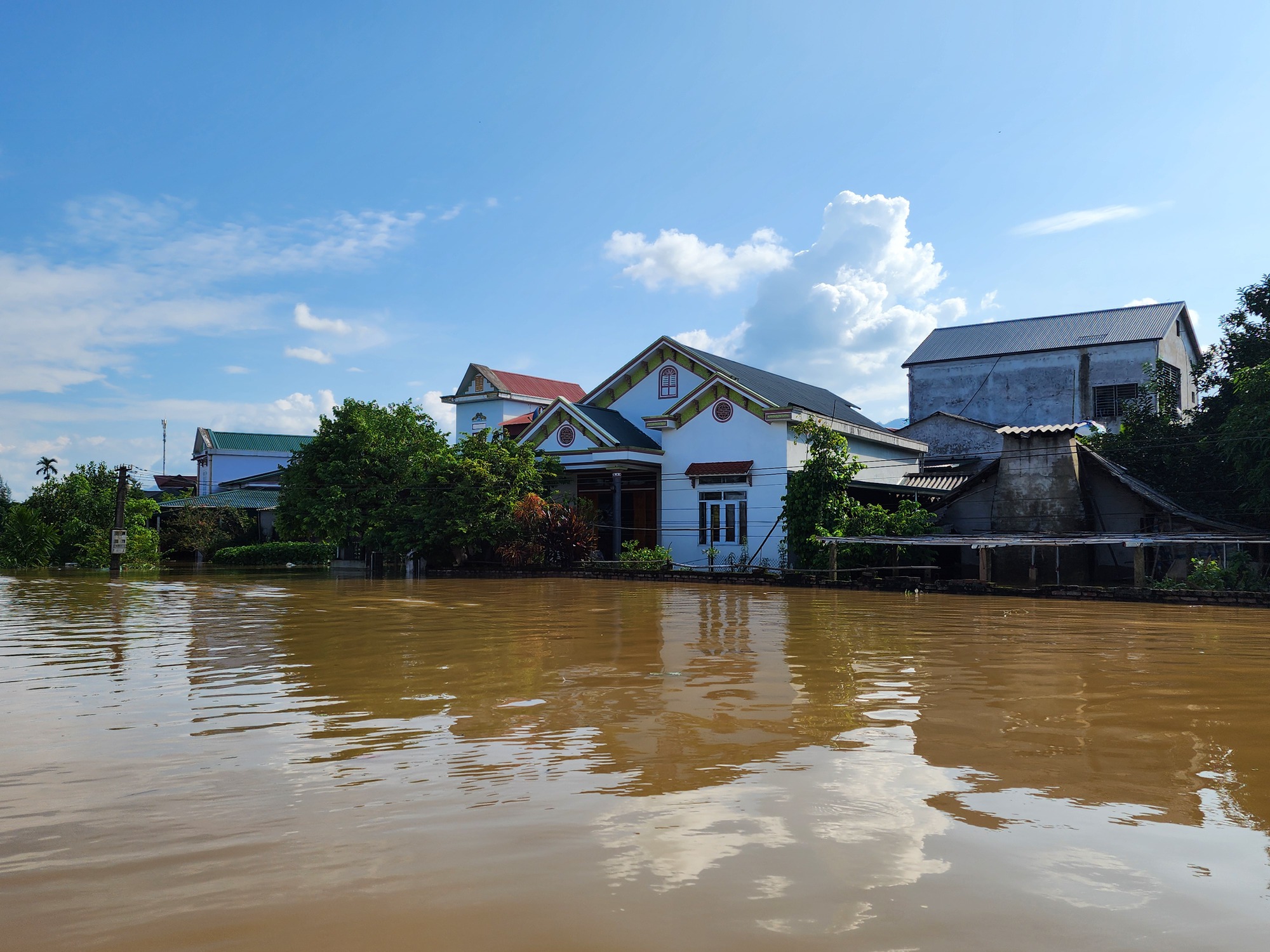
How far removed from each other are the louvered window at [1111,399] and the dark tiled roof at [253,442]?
44.4 metres

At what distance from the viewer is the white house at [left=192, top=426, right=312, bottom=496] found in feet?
194

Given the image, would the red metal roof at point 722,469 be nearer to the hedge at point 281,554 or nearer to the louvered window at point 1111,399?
the hedge at point 281,554

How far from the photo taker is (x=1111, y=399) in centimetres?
3872

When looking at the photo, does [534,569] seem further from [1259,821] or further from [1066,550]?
[1259,821]

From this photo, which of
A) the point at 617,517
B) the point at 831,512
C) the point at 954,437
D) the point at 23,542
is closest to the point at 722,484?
the point at 617,517

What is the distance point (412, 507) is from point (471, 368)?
16964mm

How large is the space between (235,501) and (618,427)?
23685mm

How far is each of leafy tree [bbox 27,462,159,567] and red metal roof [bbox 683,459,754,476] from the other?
77.6 feet

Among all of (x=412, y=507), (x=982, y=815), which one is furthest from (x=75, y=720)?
(x=412, y=507)

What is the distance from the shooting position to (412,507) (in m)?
33.2

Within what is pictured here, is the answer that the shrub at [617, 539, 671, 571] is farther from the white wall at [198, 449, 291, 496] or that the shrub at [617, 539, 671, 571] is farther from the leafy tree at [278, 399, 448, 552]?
the white wall at [198, 449, 291, 496]

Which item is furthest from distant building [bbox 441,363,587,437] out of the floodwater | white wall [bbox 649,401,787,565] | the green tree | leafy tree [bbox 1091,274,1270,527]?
the floodwater

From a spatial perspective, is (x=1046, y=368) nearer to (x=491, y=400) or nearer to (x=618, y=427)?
(x=618, y=427)

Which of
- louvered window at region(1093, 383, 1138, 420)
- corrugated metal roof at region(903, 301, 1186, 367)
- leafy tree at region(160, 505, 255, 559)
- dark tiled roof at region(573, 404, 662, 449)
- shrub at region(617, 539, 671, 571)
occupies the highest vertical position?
corrugated metal roof at region(903, 301, 1186, 367)
